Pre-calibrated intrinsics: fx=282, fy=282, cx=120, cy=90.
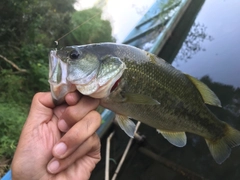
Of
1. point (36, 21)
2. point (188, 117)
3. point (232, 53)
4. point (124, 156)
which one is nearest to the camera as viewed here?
point (188, 117)

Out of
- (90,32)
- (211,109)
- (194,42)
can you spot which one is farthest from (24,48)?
(211,109)

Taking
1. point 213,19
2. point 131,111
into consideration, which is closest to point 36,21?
point 213,19

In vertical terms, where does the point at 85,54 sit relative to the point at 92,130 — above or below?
above

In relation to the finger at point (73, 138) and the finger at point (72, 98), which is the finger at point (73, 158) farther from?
the finger at point (72, 98)

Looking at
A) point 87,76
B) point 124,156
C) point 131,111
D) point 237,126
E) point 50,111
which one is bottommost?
point 124,156

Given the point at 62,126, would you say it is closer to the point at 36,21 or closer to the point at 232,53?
the point at 232,53

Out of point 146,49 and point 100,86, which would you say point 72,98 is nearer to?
point 100,86
